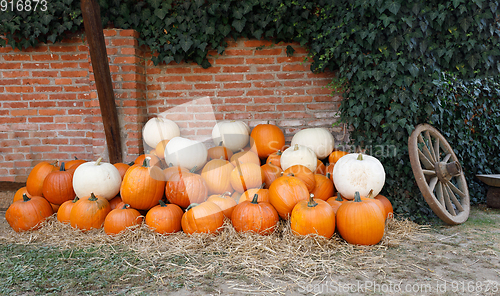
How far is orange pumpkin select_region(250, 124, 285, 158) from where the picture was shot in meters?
3.54

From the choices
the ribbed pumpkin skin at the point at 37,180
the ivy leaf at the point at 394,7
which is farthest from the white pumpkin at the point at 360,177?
the ribbed pumpkin skin at the point at 37,180

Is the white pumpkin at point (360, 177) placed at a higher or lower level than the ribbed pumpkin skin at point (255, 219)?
higher

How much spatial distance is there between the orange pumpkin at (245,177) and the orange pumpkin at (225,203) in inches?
8.1

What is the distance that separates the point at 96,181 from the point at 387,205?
2.65 metres

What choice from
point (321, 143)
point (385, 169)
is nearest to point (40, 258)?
point (321, 143)

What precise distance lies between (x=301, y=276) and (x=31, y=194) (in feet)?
9.23

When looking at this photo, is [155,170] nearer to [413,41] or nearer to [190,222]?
[190,222]

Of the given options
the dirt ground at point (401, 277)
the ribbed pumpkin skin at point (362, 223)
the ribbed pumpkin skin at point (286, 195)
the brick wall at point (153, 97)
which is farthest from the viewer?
the brick wall at point (153, 97)

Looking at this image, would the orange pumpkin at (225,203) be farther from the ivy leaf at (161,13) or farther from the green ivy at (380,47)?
the ivy leaf at (161,13)

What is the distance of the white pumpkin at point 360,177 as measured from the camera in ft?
9.10

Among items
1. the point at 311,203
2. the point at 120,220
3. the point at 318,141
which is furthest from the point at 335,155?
the point at 120,220

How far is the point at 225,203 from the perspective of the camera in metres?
2.76

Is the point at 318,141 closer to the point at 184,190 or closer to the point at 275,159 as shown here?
the point at 275,159

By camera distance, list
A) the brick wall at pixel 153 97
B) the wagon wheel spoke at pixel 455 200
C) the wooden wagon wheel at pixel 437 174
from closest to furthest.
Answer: the wooden wagon wheel at pixel 437 174
the wagon wheel spoke at pixel 455 200
the brick wall at pixel 153 97
